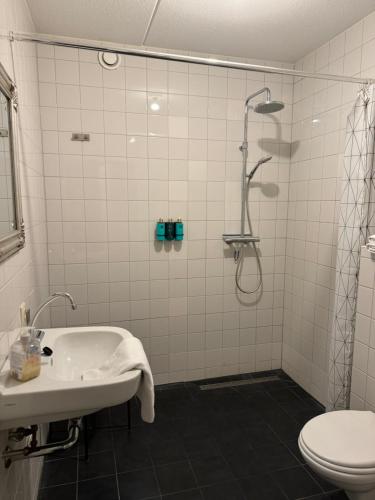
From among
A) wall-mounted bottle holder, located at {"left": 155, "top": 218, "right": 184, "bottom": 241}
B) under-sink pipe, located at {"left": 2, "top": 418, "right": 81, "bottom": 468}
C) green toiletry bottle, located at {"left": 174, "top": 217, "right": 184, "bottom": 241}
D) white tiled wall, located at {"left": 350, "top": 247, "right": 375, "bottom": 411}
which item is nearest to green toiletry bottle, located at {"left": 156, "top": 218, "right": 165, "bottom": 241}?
wall-mounted bottle holder, located at {"left": 155, "top": 218, "right": 184, "bottom": 241}

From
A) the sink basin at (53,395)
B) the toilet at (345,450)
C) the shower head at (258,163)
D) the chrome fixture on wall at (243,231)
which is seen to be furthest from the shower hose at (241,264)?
the sink basin at (53,395)

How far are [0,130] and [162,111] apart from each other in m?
1.42

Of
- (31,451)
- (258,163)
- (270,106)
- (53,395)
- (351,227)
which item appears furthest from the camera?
(258,163)

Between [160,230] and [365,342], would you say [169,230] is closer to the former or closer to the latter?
[160,230]

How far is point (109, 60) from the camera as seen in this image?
233 cm

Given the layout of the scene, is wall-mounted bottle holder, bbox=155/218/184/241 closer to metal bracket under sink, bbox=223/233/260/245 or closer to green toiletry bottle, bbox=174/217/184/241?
green toiletry bottle, bbox=174/217/184/241

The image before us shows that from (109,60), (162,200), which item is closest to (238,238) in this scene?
(162,200)

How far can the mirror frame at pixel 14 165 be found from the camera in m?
1.30

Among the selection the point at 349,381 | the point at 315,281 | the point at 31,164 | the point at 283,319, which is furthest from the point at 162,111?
the point at 349,381

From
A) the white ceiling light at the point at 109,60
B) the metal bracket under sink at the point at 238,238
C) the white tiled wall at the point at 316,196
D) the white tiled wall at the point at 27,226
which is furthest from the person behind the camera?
the metal bracket under sink at the point at 238,238

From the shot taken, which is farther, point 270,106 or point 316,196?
point 316,196

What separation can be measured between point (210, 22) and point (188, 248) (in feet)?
5.06

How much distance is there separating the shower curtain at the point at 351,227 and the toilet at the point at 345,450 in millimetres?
359

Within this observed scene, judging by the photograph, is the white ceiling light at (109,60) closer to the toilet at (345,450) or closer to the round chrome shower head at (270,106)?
the round chrome shower head at (270,106)
